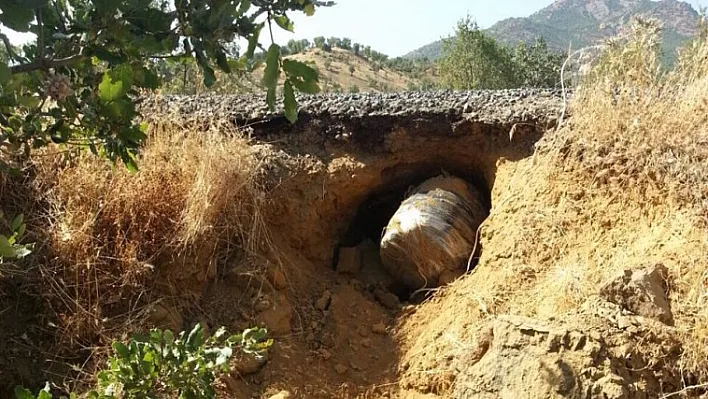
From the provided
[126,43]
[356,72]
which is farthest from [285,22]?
[356,72]

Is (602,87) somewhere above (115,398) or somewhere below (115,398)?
above

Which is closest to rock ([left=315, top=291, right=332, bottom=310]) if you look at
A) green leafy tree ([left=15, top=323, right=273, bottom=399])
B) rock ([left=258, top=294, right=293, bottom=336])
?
rock ([left=258, top=294, right=293, bottom=336])

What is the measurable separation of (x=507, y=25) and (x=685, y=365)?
2062 inches

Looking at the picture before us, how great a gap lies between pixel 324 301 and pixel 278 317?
356mm

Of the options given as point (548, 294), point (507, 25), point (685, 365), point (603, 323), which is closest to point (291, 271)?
point (548, 294)

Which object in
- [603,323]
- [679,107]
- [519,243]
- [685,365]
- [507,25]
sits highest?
[507,25]

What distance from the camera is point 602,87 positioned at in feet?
12.9

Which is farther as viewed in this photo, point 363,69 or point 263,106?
point 363,69

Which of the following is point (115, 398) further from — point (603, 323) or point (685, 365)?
point (685, 365)

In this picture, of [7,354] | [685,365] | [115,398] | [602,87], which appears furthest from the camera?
[602,87]

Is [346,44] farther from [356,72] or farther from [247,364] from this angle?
[247,364]

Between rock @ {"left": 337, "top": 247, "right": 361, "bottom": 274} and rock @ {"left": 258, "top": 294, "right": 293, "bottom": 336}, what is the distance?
0.63 metres

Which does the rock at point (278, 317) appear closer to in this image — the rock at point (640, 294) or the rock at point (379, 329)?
the rock at point (379, 329)

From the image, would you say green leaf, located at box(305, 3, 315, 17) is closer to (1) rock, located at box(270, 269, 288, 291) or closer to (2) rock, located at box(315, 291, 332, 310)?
(1) rock, located at box(270, 269, 288, 291)
